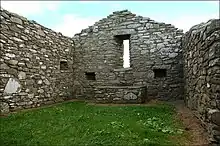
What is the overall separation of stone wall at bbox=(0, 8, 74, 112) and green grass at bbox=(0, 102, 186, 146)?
4.84 ft

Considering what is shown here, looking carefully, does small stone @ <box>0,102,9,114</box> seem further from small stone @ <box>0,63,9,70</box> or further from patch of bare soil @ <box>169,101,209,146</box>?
patch of bare soil @ <box>169,101,209,146</box>

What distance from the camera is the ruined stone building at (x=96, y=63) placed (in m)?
7.35

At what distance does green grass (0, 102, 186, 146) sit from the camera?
13.0ft

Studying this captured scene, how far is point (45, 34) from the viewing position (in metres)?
9.03

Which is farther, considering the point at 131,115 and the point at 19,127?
the point at 131,115

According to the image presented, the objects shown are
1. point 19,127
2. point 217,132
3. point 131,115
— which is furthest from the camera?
point 131,115

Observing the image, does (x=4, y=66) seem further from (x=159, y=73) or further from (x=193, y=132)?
(x=159, y=73)

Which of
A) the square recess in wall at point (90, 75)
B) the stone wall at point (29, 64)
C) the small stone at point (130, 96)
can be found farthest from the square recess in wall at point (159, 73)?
the stone wall at point (29, 64)

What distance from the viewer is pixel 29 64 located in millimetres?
8047

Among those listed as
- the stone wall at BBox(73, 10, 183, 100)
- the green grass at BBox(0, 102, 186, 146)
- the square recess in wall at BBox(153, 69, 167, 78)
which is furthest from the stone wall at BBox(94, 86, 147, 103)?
the green grass at BBox(0, 102, 186, 146)

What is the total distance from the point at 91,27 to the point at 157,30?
3.09 m

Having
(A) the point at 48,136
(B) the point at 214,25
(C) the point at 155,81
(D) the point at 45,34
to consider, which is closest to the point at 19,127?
(A) the point at 48,136

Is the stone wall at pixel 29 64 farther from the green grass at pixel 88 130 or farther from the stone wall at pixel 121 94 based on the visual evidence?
the stone wall at pixel 121 94

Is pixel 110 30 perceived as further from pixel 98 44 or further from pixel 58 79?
pixel 58 79
